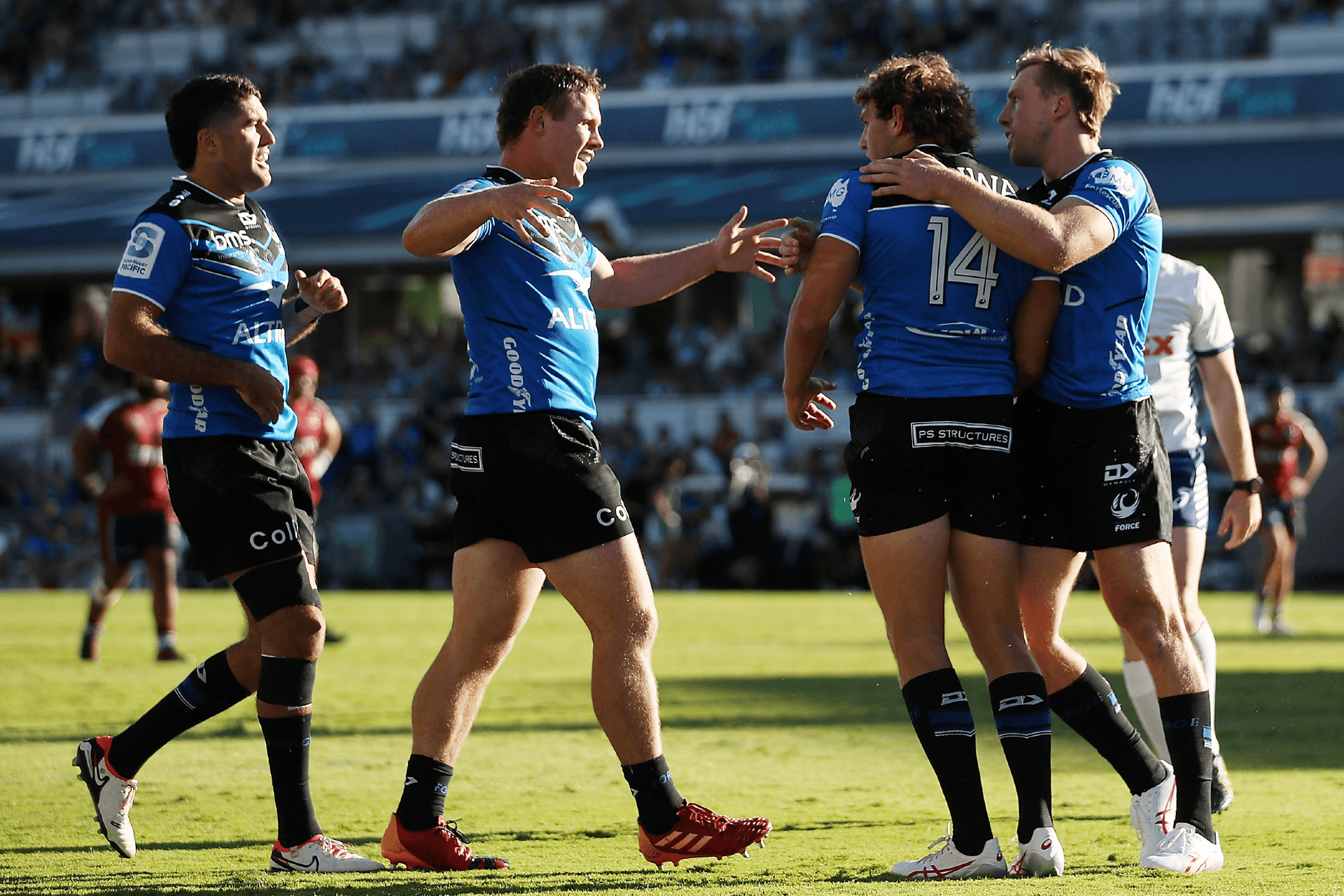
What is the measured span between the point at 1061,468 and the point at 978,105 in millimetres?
20826

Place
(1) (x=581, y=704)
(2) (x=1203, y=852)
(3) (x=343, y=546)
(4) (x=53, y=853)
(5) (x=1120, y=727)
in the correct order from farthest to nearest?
1. (3) (x=343, y=546)
2. (1) (x=581, y=704)
3. (4) (x=53, y=853)
4. (5) (x=1120, y=727)
5. (2) (x=1203, y=852)

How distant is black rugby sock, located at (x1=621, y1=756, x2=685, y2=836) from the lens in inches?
165

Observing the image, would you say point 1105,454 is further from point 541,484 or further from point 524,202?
point 524,202

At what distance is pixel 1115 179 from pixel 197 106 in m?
2.61

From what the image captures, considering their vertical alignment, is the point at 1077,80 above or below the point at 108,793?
above

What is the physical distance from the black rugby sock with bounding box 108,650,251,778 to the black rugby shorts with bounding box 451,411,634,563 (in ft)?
3.39

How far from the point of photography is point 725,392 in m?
23.0

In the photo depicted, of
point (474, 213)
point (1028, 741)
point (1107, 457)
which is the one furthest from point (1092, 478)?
point (474, 213)

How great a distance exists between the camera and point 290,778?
14.3ft

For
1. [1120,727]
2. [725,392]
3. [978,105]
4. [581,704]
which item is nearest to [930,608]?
[1120,727]

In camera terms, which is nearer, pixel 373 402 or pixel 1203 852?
pixel 1203 852

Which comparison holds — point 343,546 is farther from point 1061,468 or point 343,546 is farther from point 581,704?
point 1061,468

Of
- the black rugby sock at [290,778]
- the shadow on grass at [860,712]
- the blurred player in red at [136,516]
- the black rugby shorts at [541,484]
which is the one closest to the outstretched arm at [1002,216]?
the black rugby shorts at [541,484]

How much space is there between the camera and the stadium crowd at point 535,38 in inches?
1025
